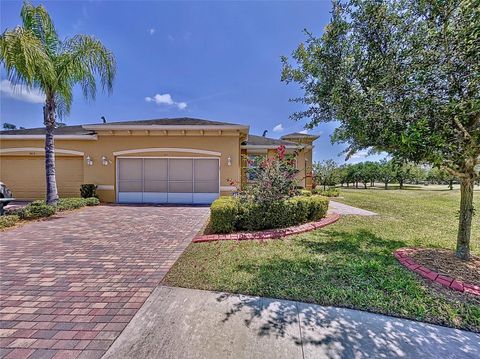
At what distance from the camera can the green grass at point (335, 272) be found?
9.89ft

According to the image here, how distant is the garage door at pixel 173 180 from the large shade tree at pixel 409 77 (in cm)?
930

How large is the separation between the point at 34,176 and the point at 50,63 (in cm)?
847

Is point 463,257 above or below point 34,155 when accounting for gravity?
below

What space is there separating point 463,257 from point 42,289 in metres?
7.45

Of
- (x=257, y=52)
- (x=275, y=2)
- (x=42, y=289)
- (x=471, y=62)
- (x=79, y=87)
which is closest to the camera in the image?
(x=471, y=62)

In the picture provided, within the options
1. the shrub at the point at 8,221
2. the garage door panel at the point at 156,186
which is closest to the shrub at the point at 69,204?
the shrub at the point at 8,221

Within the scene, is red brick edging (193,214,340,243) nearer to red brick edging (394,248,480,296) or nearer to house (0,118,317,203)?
red brick edging (394,248,480,296)

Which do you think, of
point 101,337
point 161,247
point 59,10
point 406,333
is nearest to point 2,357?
Answer: point 101,337

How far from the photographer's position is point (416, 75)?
11.0 feet

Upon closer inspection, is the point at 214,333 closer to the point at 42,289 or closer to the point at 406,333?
the point at 406,333

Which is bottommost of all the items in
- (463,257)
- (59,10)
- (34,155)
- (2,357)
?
(2,357)

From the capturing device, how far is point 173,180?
12.6 metres

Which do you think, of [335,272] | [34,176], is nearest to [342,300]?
[335,272]

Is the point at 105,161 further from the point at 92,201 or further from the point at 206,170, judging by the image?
the point at 206,170
